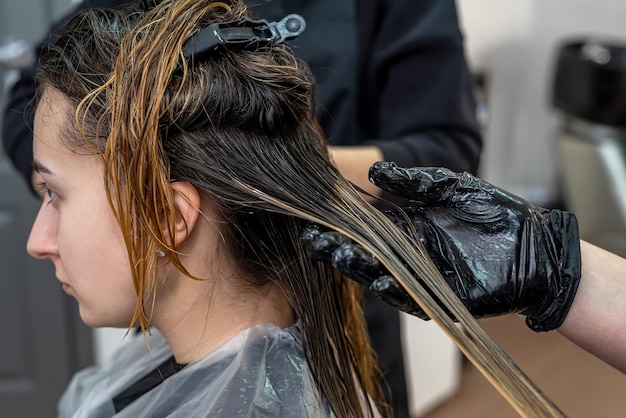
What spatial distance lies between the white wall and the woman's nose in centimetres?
247

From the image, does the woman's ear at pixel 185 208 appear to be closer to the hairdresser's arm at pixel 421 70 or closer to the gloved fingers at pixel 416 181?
the gloved fingers at pixel 416 181

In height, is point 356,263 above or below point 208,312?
above

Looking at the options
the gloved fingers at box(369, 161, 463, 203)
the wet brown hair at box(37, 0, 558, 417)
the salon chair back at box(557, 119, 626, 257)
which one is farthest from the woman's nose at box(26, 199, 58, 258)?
the salon chair back at box(557, 119, 626, 257)

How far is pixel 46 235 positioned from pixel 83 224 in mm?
96

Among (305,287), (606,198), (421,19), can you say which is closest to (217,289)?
(305,287)

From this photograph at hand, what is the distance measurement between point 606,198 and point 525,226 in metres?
2.31

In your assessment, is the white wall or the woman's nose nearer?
the woman's nose

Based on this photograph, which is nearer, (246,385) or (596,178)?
(246,385)

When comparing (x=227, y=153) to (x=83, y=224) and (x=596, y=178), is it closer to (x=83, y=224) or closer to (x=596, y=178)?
(x=83, y=224)

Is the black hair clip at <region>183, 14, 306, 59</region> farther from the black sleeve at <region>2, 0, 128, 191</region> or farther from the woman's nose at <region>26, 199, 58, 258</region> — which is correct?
the black sleeve at <region>2, 0, 128, 191</region>

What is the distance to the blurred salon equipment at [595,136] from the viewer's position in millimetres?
2758

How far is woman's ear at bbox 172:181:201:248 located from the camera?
80 centimetres

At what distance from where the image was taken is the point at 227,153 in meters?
0.79

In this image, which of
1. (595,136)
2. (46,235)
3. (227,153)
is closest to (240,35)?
(227,153)
